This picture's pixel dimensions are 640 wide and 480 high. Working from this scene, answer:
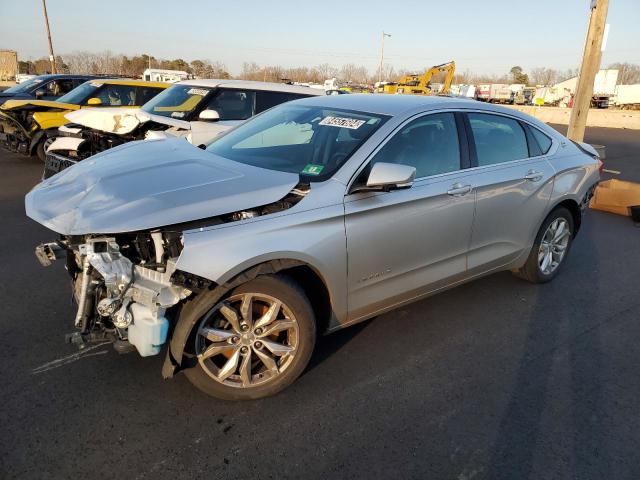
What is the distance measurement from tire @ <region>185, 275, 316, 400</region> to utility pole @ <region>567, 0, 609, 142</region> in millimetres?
9806

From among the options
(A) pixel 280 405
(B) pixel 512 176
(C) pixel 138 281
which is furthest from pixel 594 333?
(C) pixel 138 281

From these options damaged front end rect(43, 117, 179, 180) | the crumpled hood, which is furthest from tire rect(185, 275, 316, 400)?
the crumpled hood

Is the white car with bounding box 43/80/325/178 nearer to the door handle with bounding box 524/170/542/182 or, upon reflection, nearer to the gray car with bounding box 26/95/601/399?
the gray car with bounding box 26/95/601/399

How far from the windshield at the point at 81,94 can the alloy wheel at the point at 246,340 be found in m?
9.29

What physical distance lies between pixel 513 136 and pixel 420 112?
1.24 metres

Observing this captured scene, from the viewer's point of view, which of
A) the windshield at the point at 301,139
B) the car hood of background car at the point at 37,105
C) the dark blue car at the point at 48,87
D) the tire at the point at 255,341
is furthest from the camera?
the dark blue car at the point at 48,87

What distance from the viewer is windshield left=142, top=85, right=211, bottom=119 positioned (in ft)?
25.0

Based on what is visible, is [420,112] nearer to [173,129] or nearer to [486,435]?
[486,435]

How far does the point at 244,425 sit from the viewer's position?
269 centimetres

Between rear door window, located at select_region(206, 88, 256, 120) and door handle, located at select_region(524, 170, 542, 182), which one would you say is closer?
door handle, located at select_region(524, 170, 542, 182)

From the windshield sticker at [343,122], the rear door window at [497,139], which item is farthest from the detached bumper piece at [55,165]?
the rear door window at [497,139]

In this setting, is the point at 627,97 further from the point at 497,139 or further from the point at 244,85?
the point at 497,139

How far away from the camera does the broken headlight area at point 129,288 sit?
2.54 metres

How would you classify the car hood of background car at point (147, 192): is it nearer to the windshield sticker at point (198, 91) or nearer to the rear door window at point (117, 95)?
the windshield sticker at point (198, 91)
